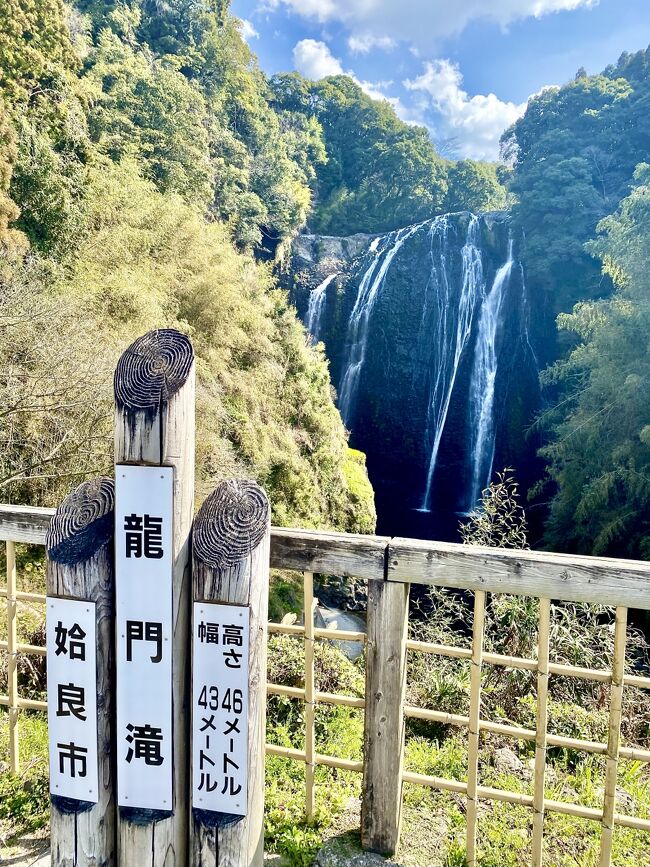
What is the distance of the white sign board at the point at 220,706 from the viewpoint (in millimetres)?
1352

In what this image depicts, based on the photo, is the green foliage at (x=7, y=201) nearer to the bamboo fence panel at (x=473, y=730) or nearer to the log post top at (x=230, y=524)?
the log post top at (x=230, y=524)

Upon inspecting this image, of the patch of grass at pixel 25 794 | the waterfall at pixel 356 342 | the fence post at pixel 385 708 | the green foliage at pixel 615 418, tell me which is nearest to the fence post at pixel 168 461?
the fence post at pixel 385 708

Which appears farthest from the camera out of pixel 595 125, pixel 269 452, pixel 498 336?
pixel 595 125

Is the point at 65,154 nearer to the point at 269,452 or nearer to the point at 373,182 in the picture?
the point at 269,452

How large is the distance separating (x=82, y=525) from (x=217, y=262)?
30.6ft

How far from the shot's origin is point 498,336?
55.2ft

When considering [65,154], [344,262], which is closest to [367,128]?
[344,262]

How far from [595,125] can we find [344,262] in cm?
970

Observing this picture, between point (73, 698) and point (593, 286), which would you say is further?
point (593, 286)

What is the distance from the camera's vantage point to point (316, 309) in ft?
60.6

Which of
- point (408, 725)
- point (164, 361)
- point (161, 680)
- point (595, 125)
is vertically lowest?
point (408, 725)

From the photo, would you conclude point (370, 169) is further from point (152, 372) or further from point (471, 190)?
point (152, 372)

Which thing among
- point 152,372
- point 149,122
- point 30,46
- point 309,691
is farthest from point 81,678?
point 149,122

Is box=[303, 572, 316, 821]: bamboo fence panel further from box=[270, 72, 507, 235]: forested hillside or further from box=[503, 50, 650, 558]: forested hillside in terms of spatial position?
box=[270, 72, 507, 235]: forested hillside
